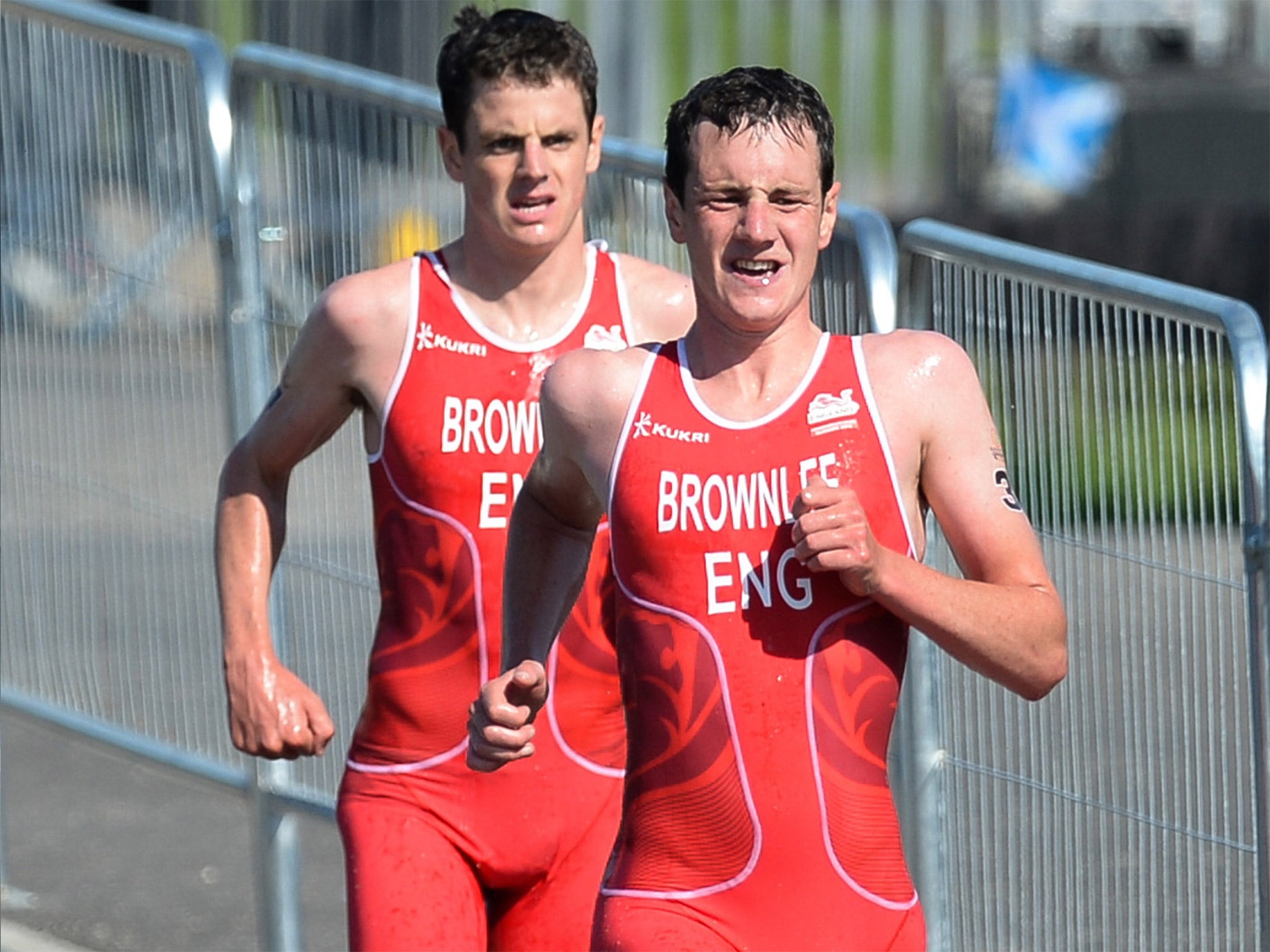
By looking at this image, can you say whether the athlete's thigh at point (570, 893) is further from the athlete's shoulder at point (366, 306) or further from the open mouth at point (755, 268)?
the open mouth at point (755, 268)

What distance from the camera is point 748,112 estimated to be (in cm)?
329

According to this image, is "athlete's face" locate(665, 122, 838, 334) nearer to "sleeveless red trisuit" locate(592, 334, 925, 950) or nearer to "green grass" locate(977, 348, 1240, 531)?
"sleeveless red trisuit" locate(592, 334, 925, 950)

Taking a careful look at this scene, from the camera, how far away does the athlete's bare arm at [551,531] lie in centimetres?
341

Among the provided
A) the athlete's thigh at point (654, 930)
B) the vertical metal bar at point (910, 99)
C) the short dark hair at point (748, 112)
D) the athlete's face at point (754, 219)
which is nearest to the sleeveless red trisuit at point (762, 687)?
the athlete's thigh at point (654, 930)

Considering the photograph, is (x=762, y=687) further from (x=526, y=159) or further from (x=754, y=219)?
(x=526, y=159)

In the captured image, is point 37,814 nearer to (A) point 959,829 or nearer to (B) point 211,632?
(B) point 211,632

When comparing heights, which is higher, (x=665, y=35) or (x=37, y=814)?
(x=665, y=35)

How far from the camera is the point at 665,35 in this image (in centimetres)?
1944

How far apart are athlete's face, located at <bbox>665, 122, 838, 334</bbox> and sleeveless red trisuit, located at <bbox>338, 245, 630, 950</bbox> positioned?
Result: 3.12 ft

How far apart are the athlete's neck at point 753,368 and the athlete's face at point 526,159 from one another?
0.91m

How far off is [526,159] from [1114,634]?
4.66 ft

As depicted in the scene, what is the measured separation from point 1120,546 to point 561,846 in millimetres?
1190

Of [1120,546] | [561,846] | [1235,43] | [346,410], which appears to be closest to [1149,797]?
[1120,546]

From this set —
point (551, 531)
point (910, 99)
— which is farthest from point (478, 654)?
point (910, 99)
